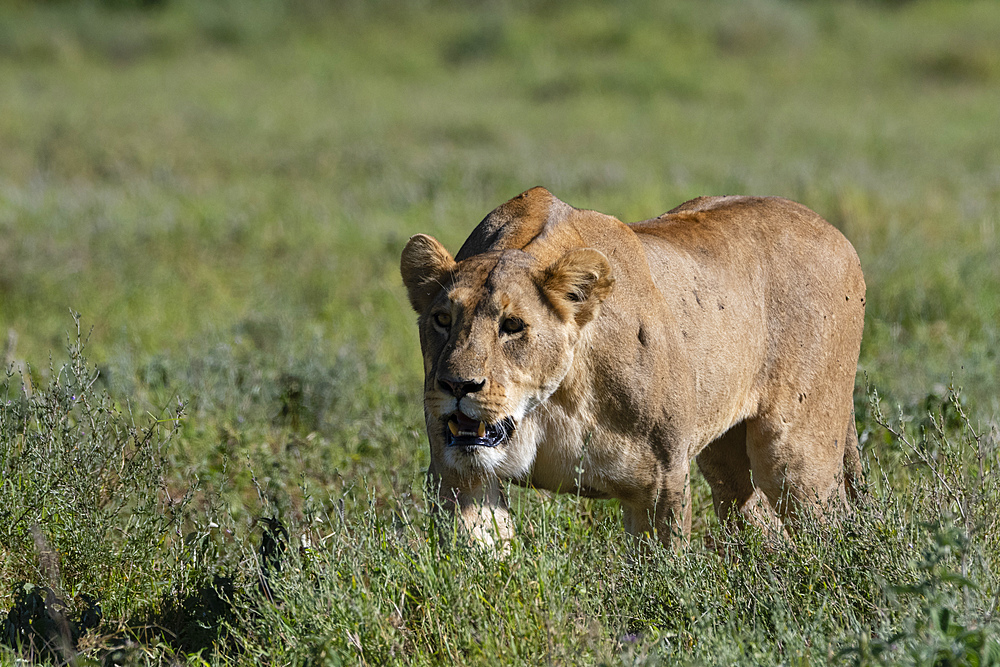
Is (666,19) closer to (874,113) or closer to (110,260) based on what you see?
(874,113)

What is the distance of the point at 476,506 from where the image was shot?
140 inches

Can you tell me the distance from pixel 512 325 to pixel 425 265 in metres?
0.40

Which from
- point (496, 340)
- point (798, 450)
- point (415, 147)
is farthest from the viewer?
point (415, 147)

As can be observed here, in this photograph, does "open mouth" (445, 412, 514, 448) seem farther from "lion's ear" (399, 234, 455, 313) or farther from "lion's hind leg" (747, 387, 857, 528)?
"lion's hind leg" (747, 387, 857, 528)

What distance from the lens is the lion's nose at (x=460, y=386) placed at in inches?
123

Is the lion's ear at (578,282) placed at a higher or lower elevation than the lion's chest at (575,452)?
higher

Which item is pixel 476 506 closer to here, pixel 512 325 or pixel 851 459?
pixel 512 325

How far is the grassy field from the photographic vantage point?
3229 millimetres

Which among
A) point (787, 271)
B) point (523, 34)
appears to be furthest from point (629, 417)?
point (523, 34)

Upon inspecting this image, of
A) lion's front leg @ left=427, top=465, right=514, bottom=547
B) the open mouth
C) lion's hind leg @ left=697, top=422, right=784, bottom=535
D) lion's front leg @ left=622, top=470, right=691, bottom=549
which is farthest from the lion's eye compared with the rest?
lion's hind leg @ left=697, top=422, right=784, bottom=535

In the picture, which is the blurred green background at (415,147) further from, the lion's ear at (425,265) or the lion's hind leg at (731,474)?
the lion's ear at (425,265)

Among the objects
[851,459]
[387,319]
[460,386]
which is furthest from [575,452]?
[387,319]

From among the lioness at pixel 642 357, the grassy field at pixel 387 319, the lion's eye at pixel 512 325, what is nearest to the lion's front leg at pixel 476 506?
the lioness at pixel 642 357

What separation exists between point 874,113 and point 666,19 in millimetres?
8325
